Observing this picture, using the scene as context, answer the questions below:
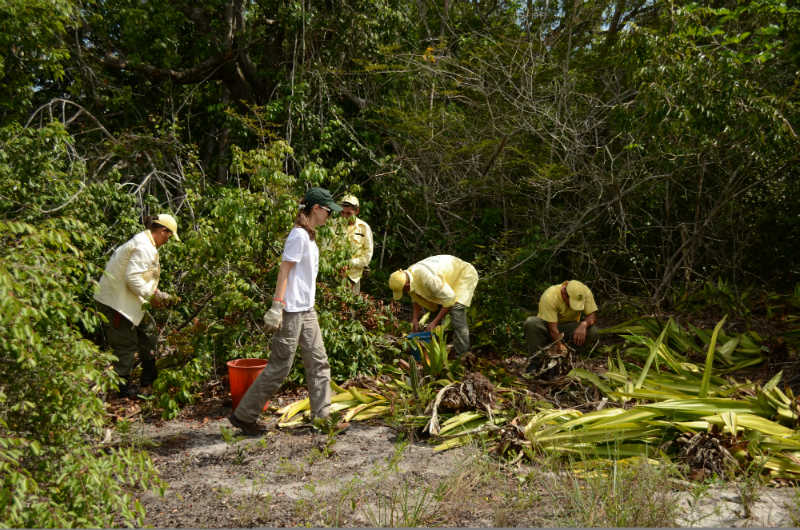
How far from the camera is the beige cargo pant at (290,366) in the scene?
4.44 meters

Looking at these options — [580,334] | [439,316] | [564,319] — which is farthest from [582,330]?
[439,316]

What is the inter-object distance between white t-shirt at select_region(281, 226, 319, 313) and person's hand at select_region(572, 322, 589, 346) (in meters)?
2.89

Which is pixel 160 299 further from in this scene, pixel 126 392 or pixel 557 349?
pixel 557 349

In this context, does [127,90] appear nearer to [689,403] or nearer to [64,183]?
[64,183]

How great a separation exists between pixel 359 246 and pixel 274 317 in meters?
2.43

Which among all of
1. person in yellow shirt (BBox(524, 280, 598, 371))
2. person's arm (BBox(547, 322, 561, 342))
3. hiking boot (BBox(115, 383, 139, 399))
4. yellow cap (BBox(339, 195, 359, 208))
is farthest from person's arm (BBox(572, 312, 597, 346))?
hiking boot (BBox(115, 383, 139, 399))

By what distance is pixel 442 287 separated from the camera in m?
5.97

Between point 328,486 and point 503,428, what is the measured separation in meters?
1.30

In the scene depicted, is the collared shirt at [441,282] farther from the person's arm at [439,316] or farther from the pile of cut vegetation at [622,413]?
the pile of cut vegetation at [622,413]

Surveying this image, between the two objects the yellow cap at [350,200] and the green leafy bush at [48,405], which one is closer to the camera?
the green leafy bush at [48,405]

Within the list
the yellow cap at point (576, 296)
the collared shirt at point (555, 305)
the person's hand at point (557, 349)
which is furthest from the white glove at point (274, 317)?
the yellow cap at point (576, 296)

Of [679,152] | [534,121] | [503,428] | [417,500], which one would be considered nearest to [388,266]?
[534,121]

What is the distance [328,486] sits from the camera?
11.9ft

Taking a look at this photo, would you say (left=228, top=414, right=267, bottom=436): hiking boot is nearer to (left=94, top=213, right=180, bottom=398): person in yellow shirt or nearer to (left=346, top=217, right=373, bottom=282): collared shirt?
(left=94, top=213, right=180, bottom=398): person in yellow shirt
